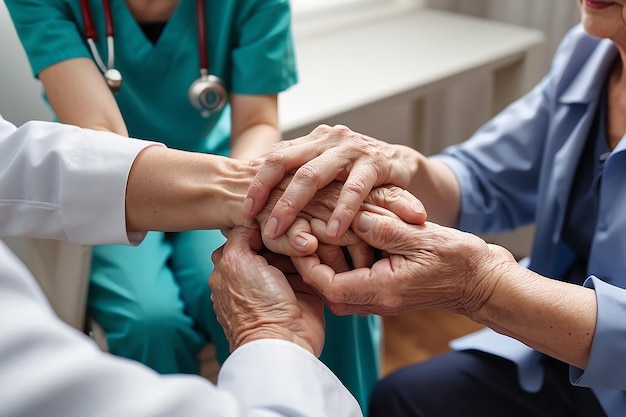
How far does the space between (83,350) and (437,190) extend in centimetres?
85

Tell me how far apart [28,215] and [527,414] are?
2.71 feet

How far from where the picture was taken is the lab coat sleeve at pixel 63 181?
1.00 meters

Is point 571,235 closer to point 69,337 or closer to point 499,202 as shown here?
point 499,202

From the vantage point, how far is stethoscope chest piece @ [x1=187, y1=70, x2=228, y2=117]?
4.20 feet

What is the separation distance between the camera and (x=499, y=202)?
136 cm

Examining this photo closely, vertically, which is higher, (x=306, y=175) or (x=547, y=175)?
(x=306, y=175)

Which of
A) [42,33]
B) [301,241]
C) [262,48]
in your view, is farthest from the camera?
[262,48]

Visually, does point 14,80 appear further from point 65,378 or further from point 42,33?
point 65,378

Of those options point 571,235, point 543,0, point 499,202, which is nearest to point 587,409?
point 571,235

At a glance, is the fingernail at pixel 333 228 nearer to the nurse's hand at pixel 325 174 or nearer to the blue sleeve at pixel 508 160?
the nurse's hand at pixel 325 174

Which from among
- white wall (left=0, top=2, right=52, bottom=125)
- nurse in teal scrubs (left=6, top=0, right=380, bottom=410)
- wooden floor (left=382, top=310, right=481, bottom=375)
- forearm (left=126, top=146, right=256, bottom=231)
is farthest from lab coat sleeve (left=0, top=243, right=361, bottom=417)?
wooden floor (left=382, top=310, right=481, bottom=375)

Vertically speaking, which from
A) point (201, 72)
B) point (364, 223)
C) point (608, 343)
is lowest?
point (608, 343)

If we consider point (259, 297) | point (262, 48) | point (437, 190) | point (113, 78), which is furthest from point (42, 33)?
point (437, 190)

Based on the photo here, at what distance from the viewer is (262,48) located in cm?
129
